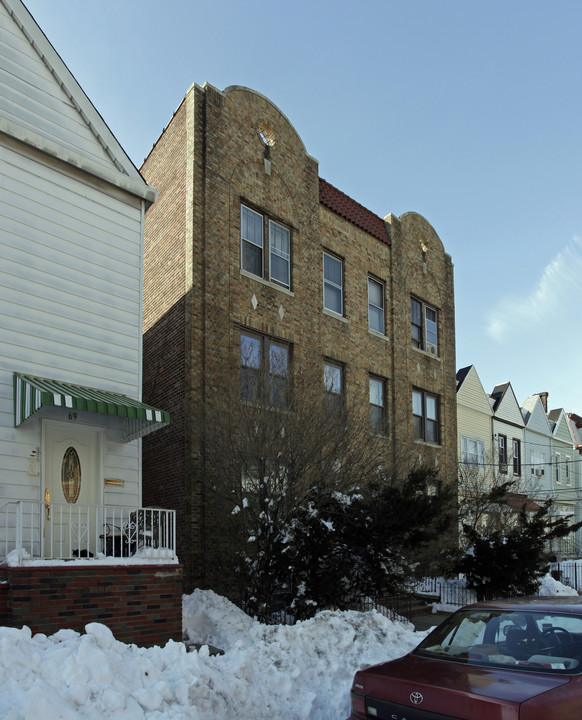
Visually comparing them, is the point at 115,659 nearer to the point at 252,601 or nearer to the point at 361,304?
the point at 252,601

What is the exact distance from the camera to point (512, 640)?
527cm

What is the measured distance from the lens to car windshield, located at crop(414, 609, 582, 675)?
489 centimetres

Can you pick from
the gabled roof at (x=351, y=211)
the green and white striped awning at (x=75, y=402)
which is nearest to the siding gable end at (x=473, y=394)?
the gabled roof at (x=351, y=211)

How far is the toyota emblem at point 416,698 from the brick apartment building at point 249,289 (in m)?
7.81

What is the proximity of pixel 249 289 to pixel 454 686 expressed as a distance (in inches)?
465

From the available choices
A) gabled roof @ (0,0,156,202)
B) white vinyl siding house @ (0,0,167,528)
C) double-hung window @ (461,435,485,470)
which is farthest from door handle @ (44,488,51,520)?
double-hung window @ (461,435,485,470)

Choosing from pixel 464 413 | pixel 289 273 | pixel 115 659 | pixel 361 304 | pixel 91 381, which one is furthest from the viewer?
pixel 464 413

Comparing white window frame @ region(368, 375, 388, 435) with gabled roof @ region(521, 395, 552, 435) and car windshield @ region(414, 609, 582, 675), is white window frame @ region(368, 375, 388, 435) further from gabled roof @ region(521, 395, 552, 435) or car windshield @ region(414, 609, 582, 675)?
gabled roof @ region(521, 395, 552, 435)

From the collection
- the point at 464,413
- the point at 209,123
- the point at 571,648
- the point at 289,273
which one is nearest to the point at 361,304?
the point at 289,273

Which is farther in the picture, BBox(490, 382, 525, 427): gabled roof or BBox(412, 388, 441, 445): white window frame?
BBox(490, 382, 525, 427): gabled roof

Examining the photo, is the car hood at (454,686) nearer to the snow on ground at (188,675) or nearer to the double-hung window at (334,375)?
the snow on ground at (188,675)

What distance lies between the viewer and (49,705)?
4.88 m

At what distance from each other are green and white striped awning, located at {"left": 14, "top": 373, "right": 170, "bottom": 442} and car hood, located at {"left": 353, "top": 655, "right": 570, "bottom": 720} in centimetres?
582

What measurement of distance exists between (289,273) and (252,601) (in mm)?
8379
